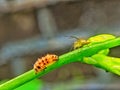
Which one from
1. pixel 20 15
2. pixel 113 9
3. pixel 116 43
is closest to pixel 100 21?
Answer: pixel 113 9

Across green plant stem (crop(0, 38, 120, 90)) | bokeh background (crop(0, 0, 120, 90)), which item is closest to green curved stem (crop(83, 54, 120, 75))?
green plant stem (crop(0, 38, 120, 90))

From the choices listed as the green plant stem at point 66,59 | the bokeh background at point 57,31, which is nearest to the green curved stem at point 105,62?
the green plant stem at point 66,59

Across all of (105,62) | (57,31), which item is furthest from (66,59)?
(57,31)

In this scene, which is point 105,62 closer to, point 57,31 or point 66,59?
point 66,59

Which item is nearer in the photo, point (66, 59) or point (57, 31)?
point (66, 59)

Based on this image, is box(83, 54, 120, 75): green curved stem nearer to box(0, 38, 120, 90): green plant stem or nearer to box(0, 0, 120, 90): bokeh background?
box(0, 38, 120, 90): green plant stem

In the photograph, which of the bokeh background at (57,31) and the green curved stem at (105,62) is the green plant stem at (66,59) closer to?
the green curved stem at (105,62)
